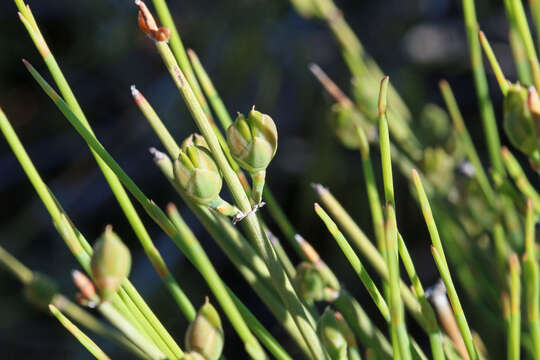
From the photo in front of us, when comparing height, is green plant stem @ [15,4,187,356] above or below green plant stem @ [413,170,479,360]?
above

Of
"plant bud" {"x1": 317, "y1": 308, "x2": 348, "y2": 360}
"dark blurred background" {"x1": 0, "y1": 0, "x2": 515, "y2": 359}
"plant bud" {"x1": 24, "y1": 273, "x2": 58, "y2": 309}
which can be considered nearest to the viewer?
"plant bud" {"x1": 317, "y1": 308, "x2": 348, "y2": 360}

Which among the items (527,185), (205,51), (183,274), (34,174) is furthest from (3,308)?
(527,185)

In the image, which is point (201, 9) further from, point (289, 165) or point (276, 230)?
point (276, 230)

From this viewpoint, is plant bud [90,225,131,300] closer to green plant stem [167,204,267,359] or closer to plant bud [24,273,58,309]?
green plant stem [167,204,267,359]

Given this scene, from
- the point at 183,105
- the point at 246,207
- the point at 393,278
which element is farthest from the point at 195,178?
the point at 183,105

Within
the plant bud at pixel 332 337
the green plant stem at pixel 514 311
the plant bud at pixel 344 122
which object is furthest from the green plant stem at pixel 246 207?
the plant bud at pixel 344 122

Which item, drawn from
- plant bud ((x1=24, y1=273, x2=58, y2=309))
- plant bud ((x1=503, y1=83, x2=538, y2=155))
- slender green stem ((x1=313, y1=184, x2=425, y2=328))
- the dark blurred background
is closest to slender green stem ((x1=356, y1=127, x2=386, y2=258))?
slender green stem ((x1=313, y1=184, x2=425, y2=328))
